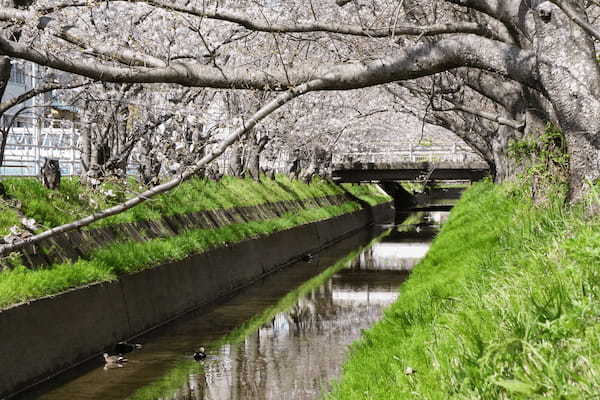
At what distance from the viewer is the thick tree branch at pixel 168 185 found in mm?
7672

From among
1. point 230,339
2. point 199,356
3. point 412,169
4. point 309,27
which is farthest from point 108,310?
point 412,169

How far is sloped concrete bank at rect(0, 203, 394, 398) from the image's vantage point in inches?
559

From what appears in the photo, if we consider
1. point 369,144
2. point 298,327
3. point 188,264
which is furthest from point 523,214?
point 369,144

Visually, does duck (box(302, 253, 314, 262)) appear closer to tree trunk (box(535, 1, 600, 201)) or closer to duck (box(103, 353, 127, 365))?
duck (box(103, 353, 127, 365))

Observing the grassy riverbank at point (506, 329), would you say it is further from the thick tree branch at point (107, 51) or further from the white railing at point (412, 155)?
the white railing at point (412, 155)

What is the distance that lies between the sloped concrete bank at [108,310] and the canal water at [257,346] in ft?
1.11

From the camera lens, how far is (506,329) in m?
6.40

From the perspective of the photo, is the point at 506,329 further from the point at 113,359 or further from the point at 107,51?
the point at 113,359

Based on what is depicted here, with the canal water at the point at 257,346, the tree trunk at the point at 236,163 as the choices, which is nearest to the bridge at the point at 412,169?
the tree trunk at the point at 236,163

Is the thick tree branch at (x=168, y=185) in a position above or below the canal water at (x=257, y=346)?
above

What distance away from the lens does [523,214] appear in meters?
14.0

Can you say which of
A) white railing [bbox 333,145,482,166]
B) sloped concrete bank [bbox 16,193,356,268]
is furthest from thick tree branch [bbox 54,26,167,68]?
white railing [bbox 333,145,482,166]

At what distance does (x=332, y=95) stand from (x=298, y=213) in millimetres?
5567

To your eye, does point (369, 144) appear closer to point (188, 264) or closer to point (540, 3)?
point (188, 264)
